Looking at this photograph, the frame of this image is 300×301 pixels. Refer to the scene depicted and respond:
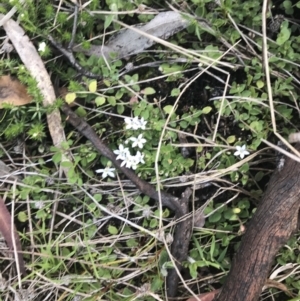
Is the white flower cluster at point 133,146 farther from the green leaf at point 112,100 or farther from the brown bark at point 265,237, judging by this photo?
the brown bark at point 265,237

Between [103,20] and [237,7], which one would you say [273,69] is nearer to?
[237,7]

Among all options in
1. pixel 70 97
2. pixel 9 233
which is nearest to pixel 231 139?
pixel 70 97

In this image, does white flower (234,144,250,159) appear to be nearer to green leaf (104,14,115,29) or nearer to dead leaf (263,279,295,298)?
dead leaf (263,279,295,298)

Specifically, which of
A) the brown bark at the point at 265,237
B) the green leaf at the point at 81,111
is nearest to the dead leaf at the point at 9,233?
the green leaf at the point at 81,111

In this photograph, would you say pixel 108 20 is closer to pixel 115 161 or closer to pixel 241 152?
pixel 115 161

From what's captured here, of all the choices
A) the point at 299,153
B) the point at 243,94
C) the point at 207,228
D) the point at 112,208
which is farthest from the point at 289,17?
the point at 112,208

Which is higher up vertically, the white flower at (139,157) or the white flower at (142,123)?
the white flower at (142,123)

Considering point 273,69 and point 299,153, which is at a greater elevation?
point 273,69
